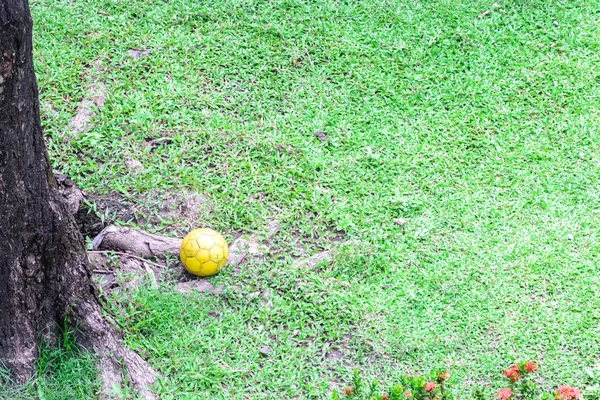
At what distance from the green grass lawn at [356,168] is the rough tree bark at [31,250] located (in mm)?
232

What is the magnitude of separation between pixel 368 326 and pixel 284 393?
708mm

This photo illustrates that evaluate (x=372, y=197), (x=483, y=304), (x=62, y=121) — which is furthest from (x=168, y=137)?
(x=483, y=304)

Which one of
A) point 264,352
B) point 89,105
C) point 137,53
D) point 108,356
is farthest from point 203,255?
point 137,53

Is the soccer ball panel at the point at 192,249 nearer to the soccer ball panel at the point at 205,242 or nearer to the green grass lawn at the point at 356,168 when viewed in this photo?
the soccer ball panel at the point at 205,242

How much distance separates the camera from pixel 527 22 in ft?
23.3

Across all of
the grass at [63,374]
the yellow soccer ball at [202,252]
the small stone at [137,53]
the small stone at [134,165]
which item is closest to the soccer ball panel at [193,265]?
the yellow soccer ball at [202,252]

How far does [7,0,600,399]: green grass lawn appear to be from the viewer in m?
4.48

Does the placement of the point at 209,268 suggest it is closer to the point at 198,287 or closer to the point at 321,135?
the point at 198,287

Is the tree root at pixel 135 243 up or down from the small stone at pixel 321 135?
down

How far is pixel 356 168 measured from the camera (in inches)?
225

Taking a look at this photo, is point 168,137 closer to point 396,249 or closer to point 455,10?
point 396,249

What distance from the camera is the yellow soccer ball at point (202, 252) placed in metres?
4.68

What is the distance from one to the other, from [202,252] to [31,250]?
4.04 feet

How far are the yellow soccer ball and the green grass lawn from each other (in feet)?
0.45
